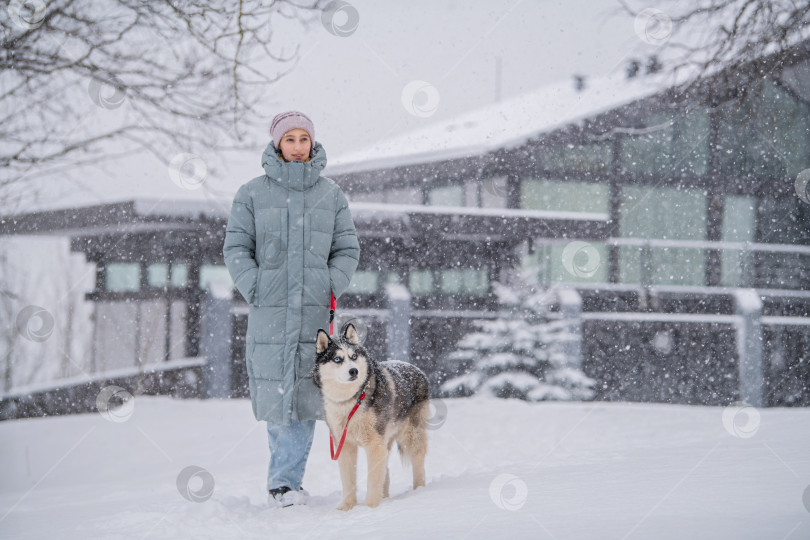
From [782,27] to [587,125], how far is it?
5.07m

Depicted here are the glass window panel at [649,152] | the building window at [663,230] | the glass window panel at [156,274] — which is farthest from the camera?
the glass window panel at [649,152]

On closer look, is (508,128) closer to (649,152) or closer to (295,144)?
(649,152)

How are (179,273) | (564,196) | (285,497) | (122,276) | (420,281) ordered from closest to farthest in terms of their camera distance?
(285,497) → (179,273) → (122,276) → (420,281) → (564,196)

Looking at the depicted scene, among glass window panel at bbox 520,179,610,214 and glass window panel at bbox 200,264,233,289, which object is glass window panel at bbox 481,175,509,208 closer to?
glass window panel at bbox 520,179,610,214

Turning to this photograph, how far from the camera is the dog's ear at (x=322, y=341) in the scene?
131 inches

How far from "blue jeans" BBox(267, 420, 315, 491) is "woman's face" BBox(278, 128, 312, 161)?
1501mm

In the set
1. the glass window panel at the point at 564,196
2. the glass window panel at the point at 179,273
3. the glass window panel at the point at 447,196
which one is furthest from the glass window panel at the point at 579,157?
the glass window panel at the point at 179,273

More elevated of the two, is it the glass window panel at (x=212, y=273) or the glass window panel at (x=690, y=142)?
the glass window panel at (x=690, y=142)

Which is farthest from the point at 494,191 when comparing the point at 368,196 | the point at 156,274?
the point at 156,274

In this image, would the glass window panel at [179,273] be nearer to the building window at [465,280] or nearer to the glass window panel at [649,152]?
the building window at [465,280]

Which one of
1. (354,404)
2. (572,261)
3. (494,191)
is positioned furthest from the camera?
(494,191)

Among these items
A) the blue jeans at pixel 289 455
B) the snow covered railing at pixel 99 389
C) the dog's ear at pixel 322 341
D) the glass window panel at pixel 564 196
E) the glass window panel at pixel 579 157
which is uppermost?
the glass window panel at pixel 579 157

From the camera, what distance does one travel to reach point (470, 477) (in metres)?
4.02

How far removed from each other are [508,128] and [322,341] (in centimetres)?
1013
